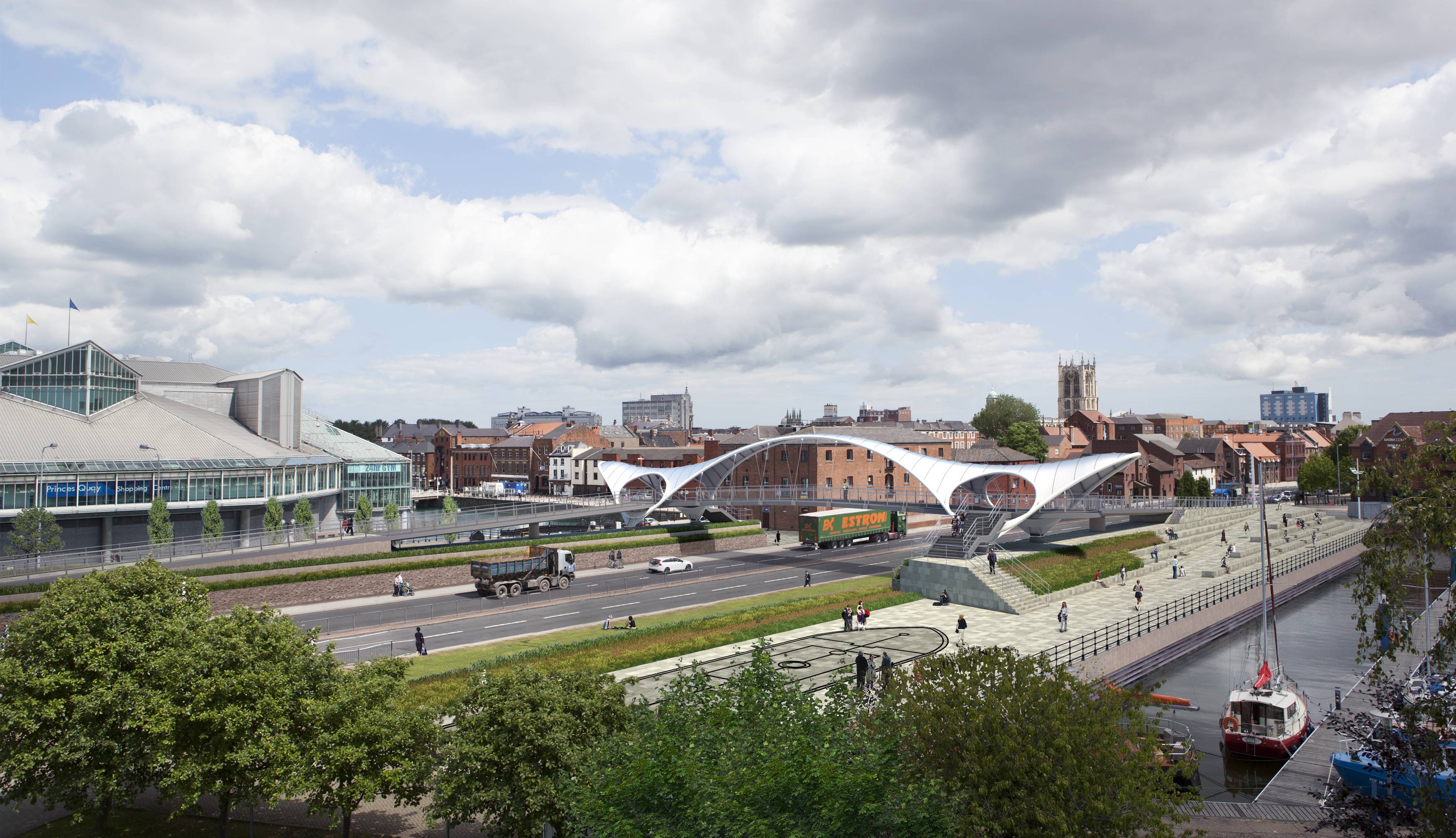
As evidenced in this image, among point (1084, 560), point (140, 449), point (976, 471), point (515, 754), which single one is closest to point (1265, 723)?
point (515, 754)

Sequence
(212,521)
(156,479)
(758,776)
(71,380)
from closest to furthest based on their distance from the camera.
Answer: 1. (758,776)
2. (212,521)
3. (156,479)
4. (71,380)

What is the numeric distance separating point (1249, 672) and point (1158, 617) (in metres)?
3.94

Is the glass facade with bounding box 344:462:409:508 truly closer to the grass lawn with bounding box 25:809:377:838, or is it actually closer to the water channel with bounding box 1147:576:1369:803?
the grass lawn with bounding box 25:809:377:838

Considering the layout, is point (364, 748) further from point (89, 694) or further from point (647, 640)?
point (647, 640)

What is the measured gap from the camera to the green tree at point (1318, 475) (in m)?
99.6

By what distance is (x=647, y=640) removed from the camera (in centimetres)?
3262

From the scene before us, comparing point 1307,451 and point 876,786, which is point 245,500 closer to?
point 876,786

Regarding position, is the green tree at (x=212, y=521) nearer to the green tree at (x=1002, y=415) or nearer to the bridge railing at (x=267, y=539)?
the bridge railing at (x=267, y=539)

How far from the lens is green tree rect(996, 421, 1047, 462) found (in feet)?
335

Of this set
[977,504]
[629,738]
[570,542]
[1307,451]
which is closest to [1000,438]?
[1307,451]

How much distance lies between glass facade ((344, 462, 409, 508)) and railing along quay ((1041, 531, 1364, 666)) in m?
63.2

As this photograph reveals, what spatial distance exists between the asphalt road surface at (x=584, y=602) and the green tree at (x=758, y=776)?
20816mm

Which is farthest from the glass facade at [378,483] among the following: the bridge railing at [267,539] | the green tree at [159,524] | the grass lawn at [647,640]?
the grass lawn at [647,640]

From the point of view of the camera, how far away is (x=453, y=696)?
24.4m
